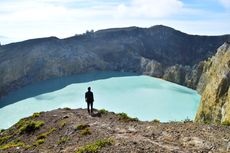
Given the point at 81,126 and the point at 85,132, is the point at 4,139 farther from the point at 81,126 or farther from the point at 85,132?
the point at 85,132

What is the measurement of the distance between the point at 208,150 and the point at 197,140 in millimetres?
1463

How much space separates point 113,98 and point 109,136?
109511mm

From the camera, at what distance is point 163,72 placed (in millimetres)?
190000

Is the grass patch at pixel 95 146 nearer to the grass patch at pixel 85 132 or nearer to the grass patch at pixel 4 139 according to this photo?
the grass patch at pixel 85 132

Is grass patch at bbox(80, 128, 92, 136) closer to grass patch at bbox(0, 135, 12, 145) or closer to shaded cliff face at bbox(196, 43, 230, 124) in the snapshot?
grass patch at bbox(0, 135, 12, 145)

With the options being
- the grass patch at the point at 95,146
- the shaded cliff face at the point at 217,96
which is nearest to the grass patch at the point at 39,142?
the grass patch at the point at 95,146

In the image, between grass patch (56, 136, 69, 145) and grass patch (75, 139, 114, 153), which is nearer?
grass patch (75, 139, 114, 153)

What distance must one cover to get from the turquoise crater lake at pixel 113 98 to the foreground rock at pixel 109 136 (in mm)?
64901

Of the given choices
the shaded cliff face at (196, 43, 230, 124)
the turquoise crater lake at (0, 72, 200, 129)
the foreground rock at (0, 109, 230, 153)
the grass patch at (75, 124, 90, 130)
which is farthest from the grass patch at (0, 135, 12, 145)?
the turquoise crater lake at (0, 72, 200, 129)

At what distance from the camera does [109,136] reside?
21453 mm

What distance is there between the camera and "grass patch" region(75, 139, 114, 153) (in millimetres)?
19281

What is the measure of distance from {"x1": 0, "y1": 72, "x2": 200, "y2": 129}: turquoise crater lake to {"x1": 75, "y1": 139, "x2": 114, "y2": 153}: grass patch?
73.5 meters

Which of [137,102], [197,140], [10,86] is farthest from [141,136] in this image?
[10,86]

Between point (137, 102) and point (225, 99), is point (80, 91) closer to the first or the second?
point (137, 102)
